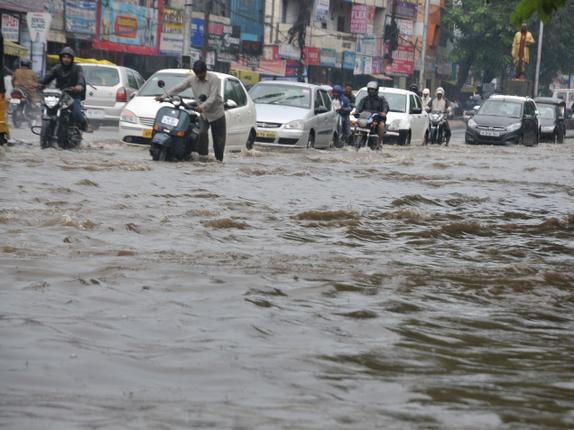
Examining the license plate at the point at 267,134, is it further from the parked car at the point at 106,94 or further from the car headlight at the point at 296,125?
the parked car at the point at 106,94

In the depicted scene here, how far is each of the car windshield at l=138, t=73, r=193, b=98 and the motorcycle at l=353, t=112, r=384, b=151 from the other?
5.87 meters

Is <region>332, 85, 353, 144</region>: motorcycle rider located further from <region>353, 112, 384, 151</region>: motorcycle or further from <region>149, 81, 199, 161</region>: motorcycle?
<region>149, 81, 199, 161</region>: motorcycle

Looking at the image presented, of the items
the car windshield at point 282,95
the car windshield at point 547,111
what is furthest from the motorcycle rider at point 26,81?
the car windshield at point 547,111

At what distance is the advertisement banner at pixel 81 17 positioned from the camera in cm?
4247

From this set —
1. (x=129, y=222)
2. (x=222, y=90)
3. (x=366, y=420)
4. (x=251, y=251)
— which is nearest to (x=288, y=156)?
(x=222, y=90)

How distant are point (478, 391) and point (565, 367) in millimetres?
798

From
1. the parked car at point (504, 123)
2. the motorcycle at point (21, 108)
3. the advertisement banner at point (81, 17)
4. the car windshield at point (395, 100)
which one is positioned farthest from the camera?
the advertisement banner at point (81, 17)

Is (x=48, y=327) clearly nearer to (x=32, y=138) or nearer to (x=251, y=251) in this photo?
(x=251, y=251)

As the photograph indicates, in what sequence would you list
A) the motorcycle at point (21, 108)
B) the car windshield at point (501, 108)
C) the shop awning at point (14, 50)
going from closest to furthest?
the motorcycle at point (21, 108) → the shop awning at point (14, 50) → the car windshield at point (501, 108)

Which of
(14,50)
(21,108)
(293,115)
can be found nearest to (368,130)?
(293,115)

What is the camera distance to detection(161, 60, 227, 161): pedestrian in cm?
1697

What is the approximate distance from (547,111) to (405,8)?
3102 cm

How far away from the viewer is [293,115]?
2392 centimetres

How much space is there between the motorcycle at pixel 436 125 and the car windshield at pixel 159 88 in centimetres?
1267
